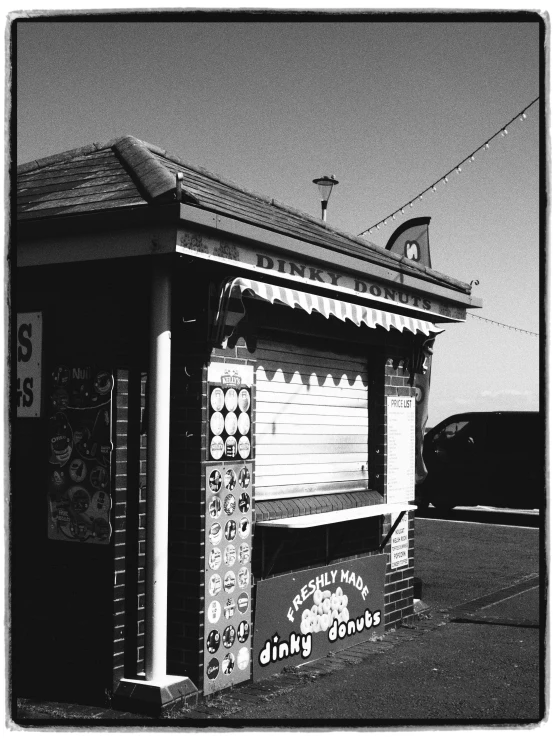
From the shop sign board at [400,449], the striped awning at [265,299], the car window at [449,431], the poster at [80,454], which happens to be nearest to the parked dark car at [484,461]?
the car window at [449,431]

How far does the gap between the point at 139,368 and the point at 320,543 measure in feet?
7.36

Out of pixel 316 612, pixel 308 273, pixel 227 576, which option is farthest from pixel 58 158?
pixel 316 612

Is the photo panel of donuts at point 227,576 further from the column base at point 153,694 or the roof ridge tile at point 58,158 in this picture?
the roof ridge tile at point 58,158

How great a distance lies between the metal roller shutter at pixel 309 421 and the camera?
671cm

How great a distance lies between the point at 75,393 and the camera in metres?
5.82

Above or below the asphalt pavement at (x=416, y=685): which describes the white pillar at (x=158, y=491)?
above

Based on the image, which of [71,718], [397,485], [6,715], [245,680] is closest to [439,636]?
[397,485]

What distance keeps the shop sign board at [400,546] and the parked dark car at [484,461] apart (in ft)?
29.5

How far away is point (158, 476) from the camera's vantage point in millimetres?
5676

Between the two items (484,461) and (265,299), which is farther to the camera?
(484,461)

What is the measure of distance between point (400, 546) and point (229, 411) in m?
2.92

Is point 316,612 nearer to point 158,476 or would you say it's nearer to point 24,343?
point 158,476

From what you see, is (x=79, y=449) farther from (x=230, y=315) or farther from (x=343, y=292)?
(x=343, y=292)

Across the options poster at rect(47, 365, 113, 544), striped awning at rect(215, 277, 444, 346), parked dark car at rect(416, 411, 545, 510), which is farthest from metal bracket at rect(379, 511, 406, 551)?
parked dark car at rect(416, 411, 545, 510)
